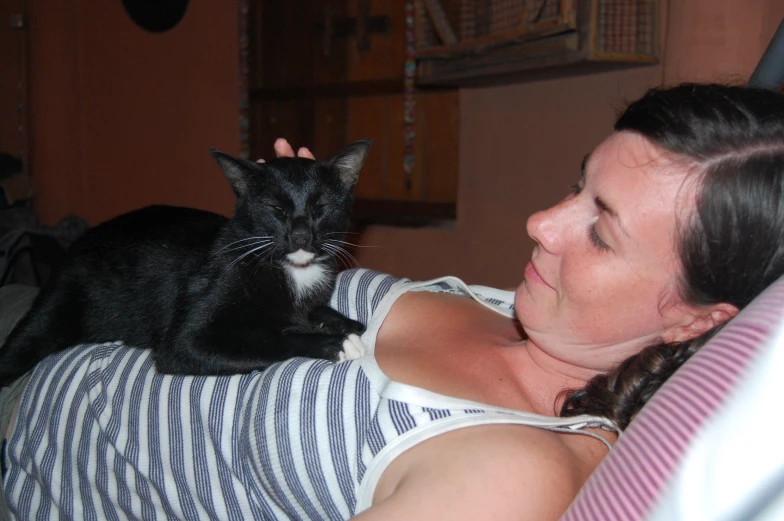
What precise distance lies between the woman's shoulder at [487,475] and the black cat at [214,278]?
1.13 ft

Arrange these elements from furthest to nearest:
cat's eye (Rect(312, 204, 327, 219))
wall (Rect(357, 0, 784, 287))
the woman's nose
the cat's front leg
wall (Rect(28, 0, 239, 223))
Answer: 1. wall (Rect(28, 0, 239, 223))
2. wall (Rect(357, 0, 784, 287))
3. cat's eye (Rect(312, 204, 327, 219))
4. the cat's front leg
5. the woman's nose

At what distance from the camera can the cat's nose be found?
123cm

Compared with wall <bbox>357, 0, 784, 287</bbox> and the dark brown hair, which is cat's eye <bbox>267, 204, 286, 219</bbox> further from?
wall <bbox>357, 0, 784, 287</bbox>

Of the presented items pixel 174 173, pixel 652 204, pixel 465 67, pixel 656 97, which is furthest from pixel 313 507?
pixel 174 173

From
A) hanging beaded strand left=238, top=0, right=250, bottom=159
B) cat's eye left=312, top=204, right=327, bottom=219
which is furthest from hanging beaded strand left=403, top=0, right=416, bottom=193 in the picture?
cat's eye left=312, top=204, right=327, bottom=219

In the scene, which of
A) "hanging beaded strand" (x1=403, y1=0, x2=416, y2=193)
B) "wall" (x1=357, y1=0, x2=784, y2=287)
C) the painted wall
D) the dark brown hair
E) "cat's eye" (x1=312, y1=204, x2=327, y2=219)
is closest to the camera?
the dark brown hair

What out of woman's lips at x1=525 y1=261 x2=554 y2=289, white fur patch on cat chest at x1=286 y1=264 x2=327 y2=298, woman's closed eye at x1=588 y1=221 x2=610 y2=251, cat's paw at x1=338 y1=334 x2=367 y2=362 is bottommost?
cat's paw at x1=338 y1=334 x2=367 y2=362

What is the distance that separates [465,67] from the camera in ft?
7.47

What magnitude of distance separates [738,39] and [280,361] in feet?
4.80

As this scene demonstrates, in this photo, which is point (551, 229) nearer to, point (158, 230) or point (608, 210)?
point (608, 210)

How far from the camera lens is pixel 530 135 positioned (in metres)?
2.40

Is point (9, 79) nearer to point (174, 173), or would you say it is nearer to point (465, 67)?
point (174, 173)

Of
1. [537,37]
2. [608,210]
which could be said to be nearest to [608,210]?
[608,210]

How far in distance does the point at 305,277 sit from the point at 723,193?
2.40 ft
